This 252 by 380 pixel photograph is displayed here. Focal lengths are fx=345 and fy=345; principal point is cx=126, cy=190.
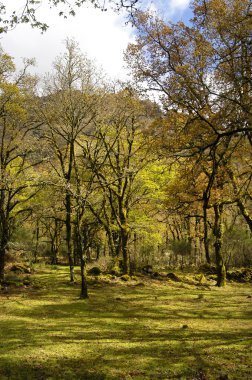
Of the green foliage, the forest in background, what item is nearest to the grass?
the forest in background

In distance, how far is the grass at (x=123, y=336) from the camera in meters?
6.55

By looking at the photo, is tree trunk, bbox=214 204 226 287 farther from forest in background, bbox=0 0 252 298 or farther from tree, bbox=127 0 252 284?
tree, bbox=127 0 252 284

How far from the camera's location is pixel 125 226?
2158cm

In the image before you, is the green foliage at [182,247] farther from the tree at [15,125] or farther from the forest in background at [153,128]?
the tree at [15,125]

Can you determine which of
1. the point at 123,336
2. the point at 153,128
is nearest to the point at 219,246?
the point at 153,128

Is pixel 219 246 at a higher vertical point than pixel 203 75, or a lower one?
lower

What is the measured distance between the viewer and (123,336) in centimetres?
904

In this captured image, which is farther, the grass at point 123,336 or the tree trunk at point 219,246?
the tree trunk at point 219,246

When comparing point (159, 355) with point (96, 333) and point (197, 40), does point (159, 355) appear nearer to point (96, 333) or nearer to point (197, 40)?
point (96, 333)

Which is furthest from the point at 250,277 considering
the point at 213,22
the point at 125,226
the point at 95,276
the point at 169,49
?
the point at 213,22

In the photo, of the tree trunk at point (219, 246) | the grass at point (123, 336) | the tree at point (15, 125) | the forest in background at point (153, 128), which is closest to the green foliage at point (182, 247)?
the forest in background at point (153, 128)

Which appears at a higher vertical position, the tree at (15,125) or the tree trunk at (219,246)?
the tree at (15,125)

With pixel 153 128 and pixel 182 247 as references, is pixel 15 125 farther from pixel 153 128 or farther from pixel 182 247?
pixel 182 247

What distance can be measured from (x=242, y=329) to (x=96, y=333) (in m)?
4.12
